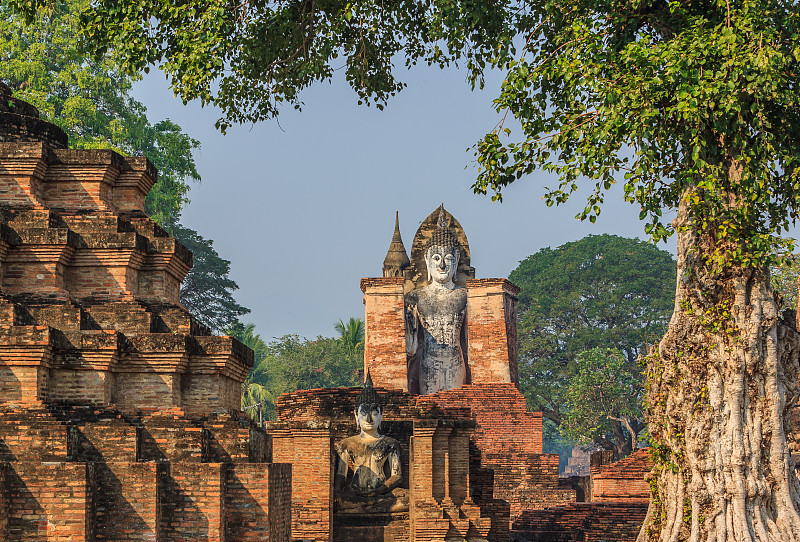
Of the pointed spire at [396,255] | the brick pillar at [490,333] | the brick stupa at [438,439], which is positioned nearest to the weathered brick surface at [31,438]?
the brick stupa at [438,439]

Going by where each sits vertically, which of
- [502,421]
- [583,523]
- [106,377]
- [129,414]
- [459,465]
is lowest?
[583,523]

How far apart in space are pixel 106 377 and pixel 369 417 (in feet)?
19.3

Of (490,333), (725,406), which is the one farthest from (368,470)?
(490,333)

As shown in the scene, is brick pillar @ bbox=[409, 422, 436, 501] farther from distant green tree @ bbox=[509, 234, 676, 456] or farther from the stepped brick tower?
distant green tree @ bbox=[509, 234, 676, 456]

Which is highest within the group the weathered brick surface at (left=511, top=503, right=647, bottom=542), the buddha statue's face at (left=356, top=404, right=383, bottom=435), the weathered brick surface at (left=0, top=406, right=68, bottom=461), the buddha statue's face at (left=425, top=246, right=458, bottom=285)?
the buddha statue's face at (left=425, top=246, right=458, bottom=285)

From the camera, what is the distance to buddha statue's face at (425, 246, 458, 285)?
86.5ft

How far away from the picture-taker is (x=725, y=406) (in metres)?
10.8

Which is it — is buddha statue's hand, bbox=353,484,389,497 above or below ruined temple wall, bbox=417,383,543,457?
below

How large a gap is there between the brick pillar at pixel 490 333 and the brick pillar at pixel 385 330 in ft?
5.31

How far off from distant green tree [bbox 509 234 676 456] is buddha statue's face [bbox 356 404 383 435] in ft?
78.4

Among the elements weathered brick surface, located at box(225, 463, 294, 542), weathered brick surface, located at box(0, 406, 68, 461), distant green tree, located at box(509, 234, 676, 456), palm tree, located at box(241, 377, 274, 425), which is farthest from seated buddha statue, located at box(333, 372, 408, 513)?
palm tree, located at box(241, 377, 274, 425)

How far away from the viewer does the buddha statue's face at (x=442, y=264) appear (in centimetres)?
2636

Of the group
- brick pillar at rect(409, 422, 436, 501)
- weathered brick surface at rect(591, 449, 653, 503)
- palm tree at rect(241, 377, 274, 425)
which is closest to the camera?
brick pillar at rect(409, 422, 436, 501)

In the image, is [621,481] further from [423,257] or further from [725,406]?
[725,406]
